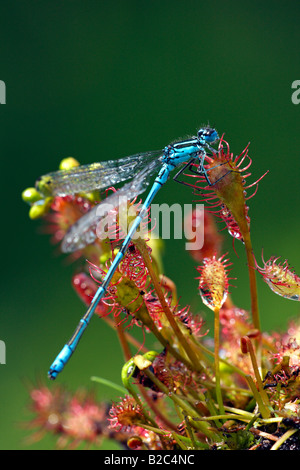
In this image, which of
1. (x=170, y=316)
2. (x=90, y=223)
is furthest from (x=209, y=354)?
(x=90, y=223)

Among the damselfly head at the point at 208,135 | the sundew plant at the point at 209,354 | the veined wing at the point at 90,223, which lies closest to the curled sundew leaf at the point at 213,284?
the sundew plant at the point at 209,354

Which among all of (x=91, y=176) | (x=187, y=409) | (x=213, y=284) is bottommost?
(x=187, y=409)

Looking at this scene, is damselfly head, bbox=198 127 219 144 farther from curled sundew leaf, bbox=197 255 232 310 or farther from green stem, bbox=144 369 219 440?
green stem, bbox=144 369 219 440

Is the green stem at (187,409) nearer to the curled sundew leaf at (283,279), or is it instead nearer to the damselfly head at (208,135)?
the curled sundew leaf at (283,279)

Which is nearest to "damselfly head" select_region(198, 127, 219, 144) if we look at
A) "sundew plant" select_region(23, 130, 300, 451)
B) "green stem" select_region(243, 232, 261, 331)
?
"sundew plant" select_region(23, 130, 300, 451)

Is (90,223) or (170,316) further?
(90,223)

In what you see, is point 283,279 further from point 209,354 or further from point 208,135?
point 208,135

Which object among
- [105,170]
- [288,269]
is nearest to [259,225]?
[105,170]
